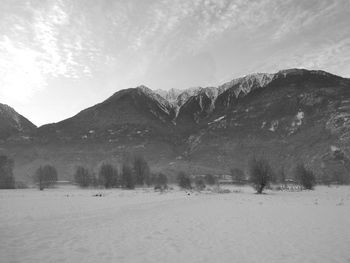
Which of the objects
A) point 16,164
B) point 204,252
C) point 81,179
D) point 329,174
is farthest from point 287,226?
point 16,164

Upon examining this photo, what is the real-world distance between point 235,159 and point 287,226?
6825 inches

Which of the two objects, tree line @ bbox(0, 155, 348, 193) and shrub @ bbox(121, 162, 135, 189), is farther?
shrub @ bbox(121, 162, 135, 189)

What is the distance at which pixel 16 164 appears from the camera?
190 meters

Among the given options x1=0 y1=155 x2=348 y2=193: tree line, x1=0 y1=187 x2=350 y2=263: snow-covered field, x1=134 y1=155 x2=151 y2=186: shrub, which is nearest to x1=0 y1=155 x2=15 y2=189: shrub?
x1=0 y1=155 x2=348 y2=193: tree line

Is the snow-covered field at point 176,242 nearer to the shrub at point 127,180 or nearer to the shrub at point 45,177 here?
the shrub at point 127,180

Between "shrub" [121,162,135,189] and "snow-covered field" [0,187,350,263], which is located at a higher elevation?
"shrub" [121,162,135,189]

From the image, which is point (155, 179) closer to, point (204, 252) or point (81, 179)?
point (81, 179)

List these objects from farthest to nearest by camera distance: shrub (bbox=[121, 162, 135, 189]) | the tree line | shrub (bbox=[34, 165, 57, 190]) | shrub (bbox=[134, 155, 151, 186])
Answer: shrub (bbox=[134, 155, 151, 186]) → shrub (bbox=[34, 165, 57, 190]) → shrub (bbox=[121, 162, 135, 189]) → the tree line

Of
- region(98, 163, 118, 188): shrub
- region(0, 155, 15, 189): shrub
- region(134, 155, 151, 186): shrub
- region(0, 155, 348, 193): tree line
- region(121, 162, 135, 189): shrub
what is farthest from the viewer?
region(134, 155, 151, 186): shrub

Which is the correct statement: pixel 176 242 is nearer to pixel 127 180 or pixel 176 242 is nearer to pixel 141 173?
pixel 127 180

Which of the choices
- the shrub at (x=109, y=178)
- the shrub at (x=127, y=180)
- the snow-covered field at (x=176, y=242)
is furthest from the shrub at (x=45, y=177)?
the snow-covered field at (x=176, y=242)

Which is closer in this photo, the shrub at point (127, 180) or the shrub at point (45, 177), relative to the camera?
the shrub at point (127, 180)

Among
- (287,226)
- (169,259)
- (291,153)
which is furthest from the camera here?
(291,153)

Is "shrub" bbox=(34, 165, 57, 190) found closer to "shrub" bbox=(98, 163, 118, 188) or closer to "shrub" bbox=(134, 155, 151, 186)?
"shrub" bbox=(98, 163, 118, 188)
